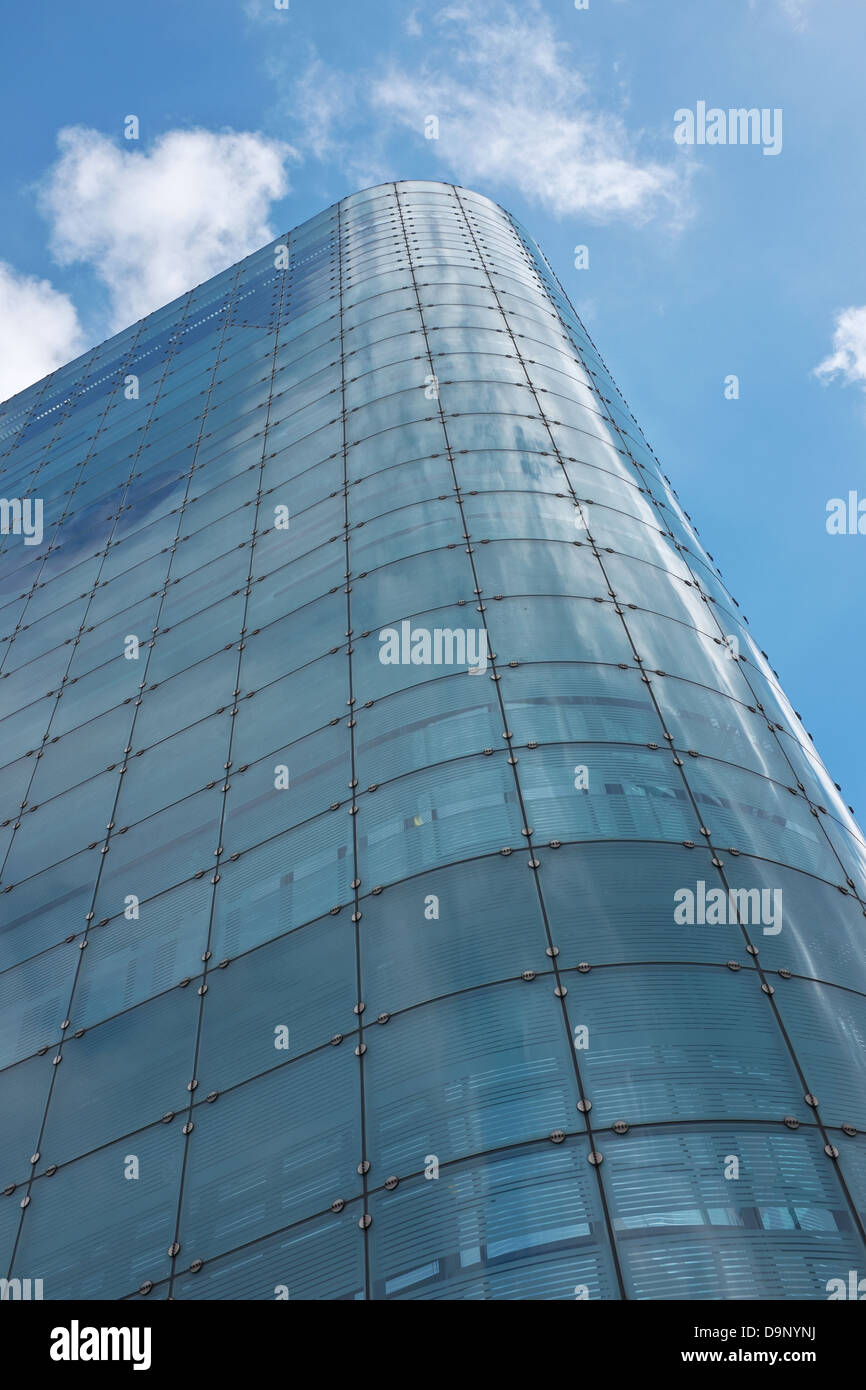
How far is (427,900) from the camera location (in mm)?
11523

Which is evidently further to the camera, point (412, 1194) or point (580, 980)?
point (580, 980)

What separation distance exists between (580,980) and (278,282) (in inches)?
1243

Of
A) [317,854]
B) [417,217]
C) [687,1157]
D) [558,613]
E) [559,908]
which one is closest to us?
[687,1157]

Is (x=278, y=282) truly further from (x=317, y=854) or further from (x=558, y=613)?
(x=317, y=854)

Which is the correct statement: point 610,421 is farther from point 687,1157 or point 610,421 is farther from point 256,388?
point 687,1157

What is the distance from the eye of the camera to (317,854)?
13.0m

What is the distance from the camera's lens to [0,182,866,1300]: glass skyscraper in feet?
29.1

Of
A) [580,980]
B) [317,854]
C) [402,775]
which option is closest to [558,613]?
[402,775]

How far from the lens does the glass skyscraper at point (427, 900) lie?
887 cm

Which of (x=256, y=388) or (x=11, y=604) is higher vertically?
(x=256, y=388)

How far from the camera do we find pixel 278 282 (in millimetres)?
36344

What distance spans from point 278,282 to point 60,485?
11187 millimetres
